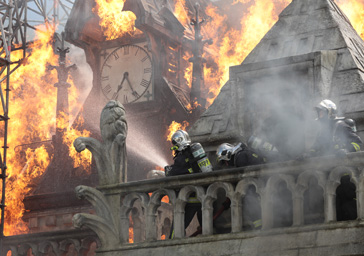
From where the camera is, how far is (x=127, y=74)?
1122 inches

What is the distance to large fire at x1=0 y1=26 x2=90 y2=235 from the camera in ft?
104

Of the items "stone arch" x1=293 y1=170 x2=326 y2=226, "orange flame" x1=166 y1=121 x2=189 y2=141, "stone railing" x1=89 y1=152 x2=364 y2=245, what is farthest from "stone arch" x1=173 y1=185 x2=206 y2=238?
"orange flame" x1=166 y1=121 x2=189 y2=141

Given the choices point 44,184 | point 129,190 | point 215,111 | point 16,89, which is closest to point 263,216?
point 129,190

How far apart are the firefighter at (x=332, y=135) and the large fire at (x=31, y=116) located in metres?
17.4

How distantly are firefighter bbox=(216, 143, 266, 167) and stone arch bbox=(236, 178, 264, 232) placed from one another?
543mm

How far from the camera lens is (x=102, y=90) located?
29.3 metres

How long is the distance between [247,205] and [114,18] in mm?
16640

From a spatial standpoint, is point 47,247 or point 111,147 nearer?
point 111,147

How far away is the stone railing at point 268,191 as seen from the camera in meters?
12.4

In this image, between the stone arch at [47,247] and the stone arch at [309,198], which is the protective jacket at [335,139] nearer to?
the stone arch at [309,198]

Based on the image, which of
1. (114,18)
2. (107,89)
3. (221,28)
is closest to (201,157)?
(107,89)

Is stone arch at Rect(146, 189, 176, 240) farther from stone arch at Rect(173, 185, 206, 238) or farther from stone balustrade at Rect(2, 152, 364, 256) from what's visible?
stone arch at Rect(173, 185, 206, 238)

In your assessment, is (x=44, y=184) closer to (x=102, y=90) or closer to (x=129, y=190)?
(x=102, y=90)

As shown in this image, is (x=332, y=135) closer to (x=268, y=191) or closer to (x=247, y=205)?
(x=268, y=191)
